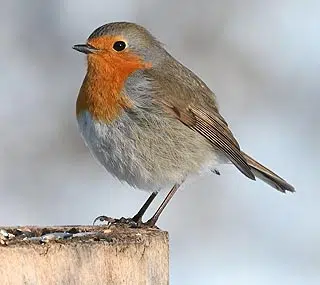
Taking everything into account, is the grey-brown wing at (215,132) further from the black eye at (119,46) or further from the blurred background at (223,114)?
the blurred background at (223,114)

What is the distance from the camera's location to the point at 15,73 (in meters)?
8.06

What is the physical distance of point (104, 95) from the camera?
15.1 feet

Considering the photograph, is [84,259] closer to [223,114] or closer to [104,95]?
[104,95]

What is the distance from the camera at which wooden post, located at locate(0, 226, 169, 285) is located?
308 centimetres

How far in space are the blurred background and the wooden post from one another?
10.6 ft

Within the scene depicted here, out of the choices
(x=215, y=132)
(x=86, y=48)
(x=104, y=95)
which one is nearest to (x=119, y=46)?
(x=86, y=48)

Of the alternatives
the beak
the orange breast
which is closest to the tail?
the orange breast

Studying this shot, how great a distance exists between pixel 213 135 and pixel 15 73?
3389mm

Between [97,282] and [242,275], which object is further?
[242,275]

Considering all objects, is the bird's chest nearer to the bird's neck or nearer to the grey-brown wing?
the bird's neck

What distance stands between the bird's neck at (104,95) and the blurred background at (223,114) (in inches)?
88.0

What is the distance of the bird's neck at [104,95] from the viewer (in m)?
4.56

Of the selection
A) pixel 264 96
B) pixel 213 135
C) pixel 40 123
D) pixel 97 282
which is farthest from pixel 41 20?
pixel 97 282

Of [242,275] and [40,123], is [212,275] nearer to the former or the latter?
[242,275]
